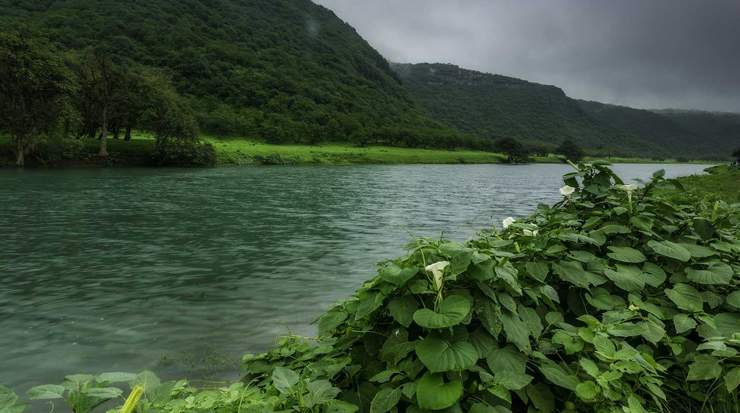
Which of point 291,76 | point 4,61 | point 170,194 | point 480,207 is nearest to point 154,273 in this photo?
point 170,194

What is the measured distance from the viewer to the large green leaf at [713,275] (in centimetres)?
429

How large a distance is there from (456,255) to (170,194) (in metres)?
33.7

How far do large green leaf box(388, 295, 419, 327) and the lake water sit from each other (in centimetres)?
118

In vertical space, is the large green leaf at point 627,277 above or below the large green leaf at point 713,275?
below

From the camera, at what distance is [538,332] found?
3773 millimetres

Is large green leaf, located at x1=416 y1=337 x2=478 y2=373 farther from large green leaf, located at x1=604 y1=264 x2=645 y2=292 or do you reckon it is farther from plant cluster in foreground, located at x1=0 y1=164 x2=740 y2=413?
large green leaf, located at x1=604 y1=264 x2=645 y2=292

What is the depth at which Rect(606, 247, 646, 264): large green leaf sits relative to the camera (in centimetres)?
459

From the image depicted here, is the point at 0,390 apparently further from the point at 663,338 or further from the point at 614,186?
the point at 614,186

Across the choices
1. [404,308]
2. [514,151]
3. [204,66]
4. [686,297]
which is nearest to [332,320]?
[404,308]

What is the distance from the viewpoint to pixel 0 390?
2527mm

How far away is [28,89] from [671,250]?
70758 millimetres

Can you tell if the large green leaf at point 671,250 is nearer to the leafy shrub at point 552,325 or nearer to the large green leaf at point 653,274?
the leafy shrub at point 552,325

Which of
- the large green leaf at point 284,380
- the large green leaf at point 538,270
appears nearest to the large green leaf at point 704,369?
the large green leaf at point 538,270

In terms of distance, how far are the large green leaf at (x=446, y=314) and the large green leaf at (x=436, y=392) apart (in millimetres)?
396
